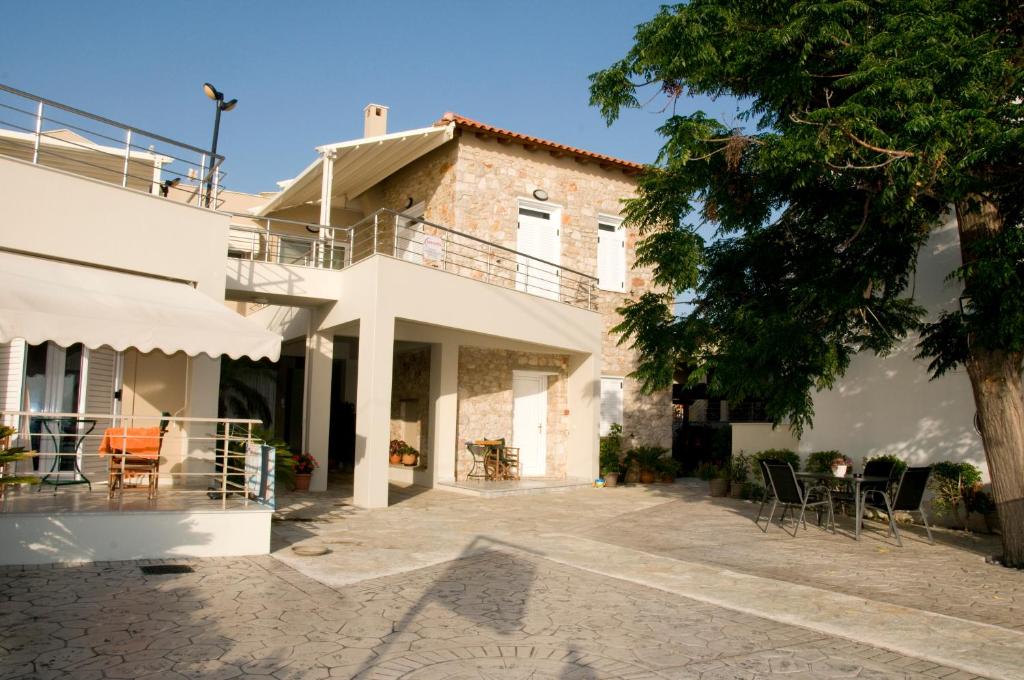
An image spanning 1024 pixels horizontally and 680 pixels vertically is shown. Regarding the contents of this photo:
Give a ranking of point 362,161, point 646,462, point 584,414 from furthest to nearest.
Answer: point 646,462 < point 584,414 < point 362,161

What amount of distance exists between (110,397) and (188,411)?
1.17m

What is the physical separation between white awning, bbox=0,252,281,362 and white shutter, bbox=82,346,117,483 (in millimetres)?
1445

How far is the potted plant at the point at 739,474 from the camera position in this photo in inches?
644

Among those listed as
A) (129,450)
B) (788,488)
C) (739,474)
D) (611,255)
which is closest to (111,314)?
(129,450)

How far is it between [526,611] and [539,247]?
1321 centimetres

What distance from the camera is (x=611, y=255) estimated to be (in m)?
20.5

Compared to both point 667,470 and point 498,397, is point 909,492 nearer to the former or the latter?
point 667,470

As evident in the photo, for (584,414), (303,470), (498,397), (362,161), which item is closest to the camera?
(303,470)

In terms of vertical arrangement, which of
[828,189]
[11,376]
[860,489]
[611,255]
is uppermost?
[611,255]

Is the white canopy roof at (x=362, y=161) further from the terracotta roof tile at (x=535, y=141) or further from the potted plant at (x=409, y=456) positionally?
the potted plant at (x=409, y=456)

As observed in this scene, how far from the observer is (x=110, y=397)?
11.7 meters

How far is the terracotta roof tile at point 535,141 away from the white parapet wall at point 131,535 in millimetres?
10741

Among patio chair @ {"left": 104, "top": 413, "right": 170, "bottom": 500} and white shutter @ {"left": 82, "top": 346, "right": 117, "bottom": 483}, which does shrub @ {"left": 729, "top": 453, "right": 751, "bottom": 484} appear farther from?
white shutter @ {"left": 82, "top": 346, "right": 117, "bottom": 483}

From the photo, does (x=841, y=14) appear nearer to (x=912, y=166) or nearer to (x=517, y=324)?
(x=912, y=166)
